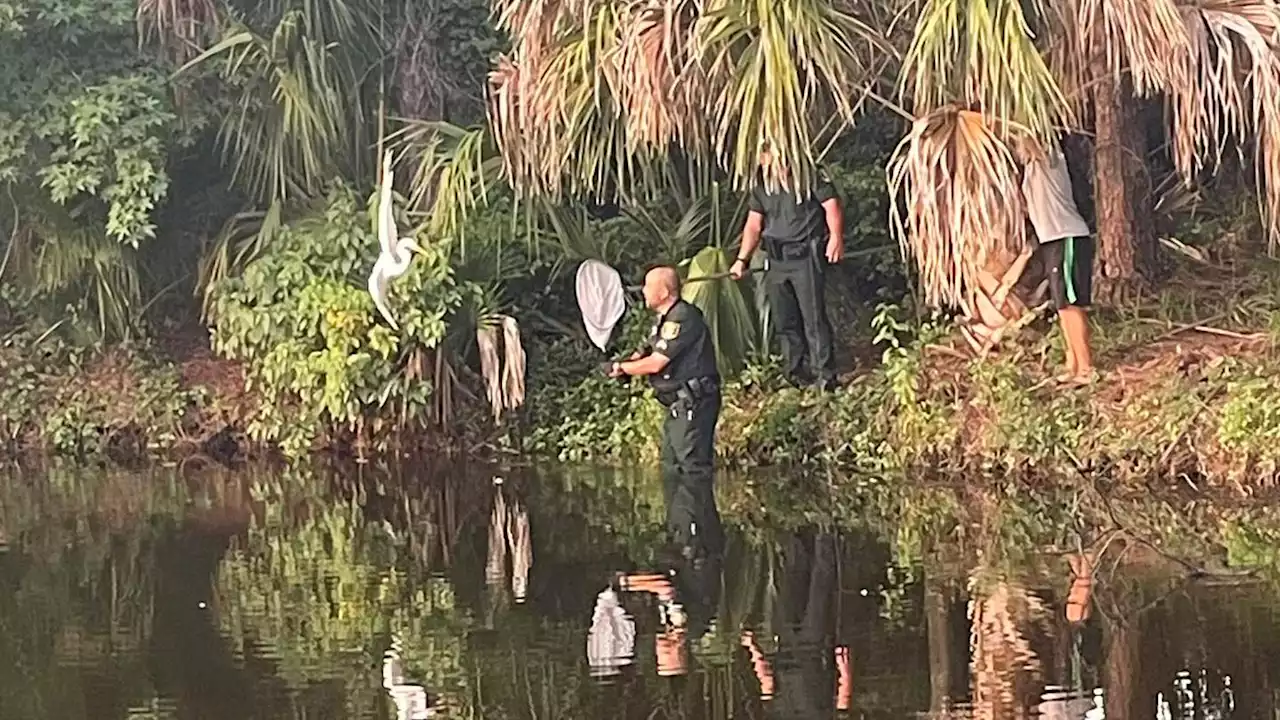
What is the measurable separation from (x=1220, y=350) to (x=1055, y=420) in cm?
116

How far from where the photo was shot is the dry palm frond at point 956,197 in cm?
987

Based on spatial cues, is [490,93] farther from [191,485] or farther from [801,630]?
[801,630]

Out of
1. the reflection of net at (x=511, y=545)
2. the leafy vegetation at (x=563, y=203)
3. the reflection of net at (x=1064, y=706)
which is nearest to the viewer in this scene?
the reflection of net at (x=1064, y=706)

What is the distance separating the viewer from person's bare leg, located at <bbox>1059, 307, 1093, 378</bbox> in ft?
33.0

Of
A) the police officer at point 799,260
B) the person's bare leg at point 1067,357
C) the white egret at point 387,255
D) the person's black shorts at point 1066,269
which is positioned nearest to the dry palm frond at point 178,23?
the white egret at point 387,255

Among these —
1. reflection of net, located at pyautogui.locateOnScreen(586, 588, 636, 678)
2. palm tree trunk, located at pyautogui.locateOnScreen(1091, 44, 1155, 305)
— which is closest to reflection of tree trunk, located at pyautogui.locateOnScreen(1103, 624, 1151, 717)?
reflection of net, located at pyautogui.locateOnScreen(586, 588, 636, 678)

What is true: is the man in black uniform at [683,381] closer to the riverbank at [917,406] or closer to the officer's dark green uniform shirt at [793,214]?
the riverbank at [917,406]

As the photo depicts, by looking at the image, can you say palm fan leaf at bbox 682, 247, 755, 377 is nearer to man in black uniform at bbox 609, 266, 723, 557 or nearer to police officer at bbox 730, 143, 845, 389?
police officer at bbox 730, 143, 845, 389

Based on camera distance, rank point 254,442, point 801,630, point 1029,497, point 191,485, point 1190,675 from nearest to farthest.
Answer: point 1190,675, point 801,630, point 1029,497, point 191,485, point 254,442

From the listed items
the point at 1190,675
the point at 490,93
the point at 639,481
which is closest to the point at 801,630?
the point at 1190,675

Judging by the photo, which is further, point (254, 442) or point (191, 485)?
point (254, 442)

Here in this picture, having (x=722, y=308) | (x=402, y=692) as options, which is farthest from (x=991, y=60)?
(x=402, y=692)

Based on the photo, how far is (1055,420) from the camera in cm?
990

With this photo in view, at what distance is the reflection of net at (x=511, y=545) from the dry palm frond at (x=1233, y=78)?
4.24m
